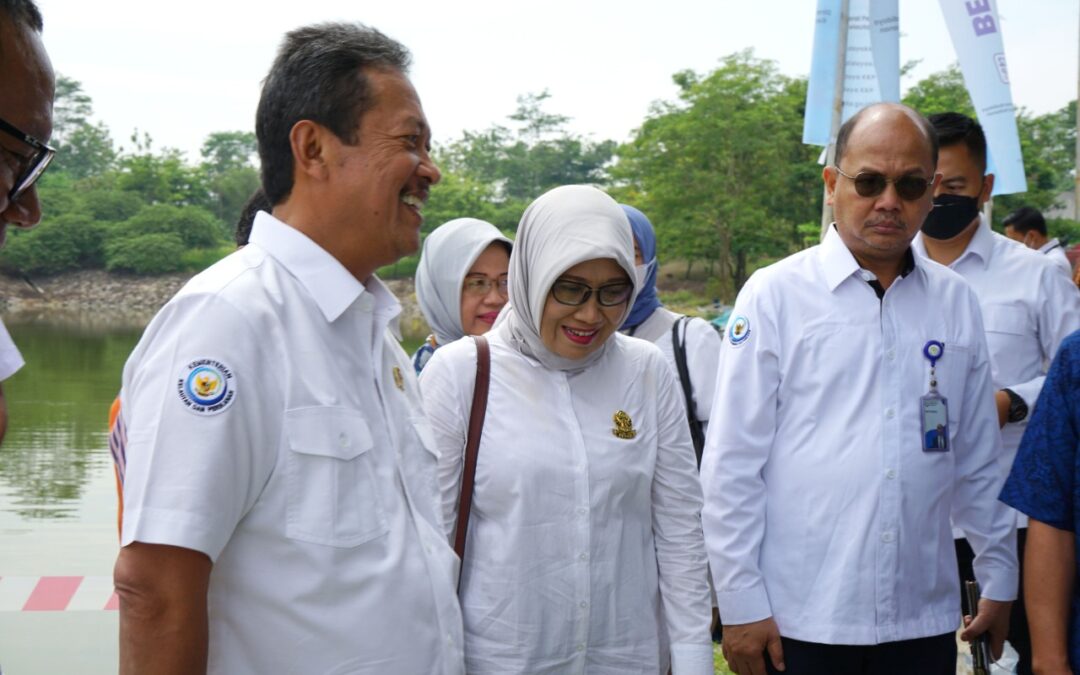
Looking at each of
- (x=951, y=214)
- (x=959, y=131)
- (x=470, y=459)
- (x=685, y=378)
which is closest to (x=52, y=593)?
(x=685, y=378)

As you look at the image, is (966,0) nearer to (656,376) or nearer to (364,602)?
(656,376)

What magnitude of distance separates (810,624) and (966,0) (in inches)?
289

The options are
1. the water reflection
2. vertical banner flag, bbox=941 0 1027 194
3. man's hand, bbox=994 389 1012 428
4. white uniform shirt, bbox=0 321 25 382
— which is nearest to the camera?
white uniform shirt, bbox=0 321 25 382

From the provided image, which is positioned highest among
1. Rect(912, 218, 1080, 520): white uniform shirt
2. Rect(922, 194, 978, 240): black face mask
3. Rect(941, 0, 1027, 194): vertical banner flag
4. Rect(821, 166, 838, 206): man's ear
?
Rect(941, 0, 1027, 194): vertical banner flag

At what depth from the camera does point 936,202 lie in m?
3.55

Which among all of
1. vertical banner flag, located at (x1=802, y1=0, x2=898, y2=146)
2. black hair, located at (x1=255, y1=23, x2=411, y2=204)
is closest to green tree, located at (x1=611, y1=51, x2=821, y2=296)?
vertical banner flag, located at (x1=802, y1=0, x2=898, y2=146)

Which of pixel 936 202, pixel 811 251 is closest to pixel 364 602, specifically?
pixel 811 251

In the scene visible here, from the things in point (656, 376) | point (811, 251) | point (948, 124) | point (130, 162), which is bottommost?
point (656, 376)

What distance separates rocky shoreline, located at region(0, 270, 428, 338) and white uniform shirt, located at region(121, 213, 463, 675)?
41.6 m

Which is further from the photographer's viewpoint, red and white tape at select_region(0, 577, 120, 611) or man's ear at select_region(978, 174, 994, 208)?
red and white tape at select_region(0, 577, 120, 611)

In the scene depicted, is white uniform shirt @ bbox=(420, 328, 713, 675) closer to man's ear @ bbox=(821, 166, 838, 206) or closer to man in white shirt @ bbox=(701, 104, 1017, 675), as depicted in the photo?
man in white shirt @ bbox=(701, 104, 1017, 675)

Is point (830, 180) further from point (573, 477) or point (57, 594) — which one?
point (57, 594)

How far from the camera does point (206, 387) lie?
153cm

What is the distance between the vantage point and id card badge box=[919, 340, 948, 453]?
2576mm
